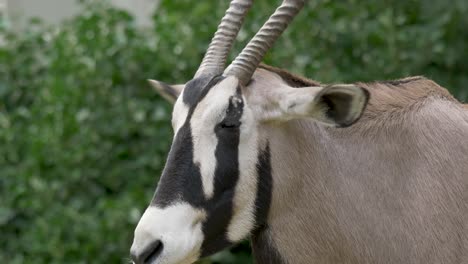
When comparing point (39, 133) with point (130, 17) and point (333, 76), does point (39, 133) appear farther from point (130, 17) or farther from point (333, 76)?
point (333, 76)

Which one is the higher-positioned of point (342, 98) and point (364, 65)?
point (342, 98)

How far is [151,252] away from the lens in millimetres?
4203

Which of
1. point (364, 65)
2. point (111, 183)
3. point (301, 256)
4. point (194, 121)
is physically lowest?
point (111, 183)

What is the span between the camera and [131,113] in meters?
8.02

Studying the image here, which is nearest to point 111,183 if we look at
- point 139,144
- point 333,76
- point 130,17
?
point 139,144

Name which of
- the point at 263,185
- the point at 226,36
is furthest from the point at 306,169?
the point at 226,36

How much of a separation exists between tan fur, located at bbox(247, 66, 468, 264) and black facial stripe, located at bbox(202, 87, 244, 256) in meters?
0.14

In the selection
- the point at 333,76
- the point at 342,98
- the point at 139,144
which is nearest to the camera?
the point at 342,98

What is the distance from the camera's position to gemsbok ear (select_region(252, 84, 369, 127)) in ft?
14.2

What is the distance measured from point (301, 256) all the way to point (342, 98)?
2.14ft

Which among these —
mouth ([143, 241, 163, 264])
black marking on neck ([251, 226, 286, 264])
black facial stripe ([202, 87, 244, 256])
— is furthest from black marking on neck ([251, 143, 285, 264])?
mouth ([143, 241, 163, 264])

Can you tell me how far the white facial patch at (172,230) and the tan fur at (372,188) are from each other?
0.36 metres

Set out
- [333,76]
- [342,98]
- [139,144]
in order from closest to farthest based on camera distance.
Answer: [342,98] < [333,76] < [139,144]

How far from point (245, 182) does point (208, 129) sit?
25cm
